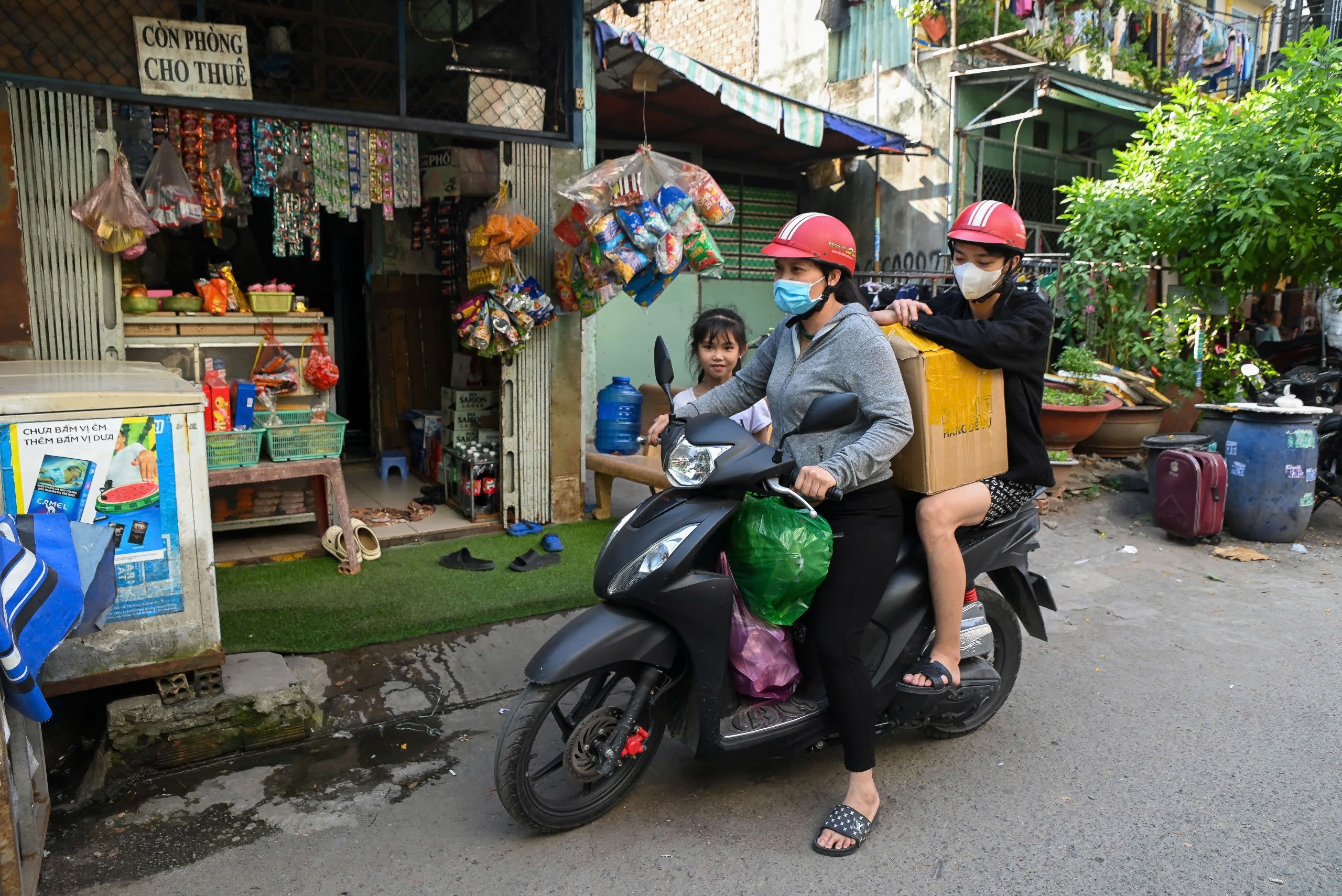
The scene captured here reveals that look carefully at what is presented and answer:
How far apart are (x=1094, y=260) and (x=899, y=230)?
95.2 inches

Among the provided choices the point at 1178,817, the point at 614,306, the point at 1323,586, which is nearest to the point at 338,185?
the point at 614,306

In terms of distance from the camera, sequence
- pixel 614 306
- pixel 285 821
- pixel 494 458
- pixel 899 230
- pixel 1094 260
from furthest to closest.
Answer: pixel 899 230 → pixel 614 306 → pixel 1094 260 → pixel 494 458 → pixel 285 821

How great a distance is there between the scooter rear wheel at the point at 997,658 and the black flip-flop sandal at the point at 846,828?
0.75 metres

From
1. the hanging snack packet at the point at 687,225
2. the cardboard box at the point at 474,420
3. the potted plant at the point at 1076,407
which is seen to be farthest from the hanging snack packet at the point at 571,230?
the potted plant at the point at 1076,407

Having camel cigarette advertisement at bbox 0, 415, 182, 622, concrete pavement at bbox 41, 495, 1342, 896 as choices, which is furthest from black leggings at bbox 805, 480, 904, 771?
camel cigarette advertisement at bbox 0, 415, 182, 622

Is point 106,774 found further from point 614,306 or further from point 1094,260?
point 1094,260

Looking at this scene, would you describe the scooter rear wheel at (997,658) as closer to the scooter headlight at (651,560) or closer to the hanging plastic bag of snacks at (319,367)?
the scooter headlight at (651,560)

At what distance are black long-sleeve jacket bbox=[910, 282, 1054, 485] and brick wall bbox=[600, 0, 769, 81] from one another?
10150 millimetres

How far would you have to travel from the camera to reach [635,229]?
5406 mm

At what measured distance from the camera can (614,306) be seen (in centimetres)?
966

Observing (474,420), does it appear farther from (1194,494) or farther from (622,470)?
(1194,494)

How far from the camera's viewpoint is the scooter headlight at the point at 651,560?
108 inches

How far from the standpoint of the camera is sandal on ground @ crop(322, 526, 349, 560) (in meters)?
5.49

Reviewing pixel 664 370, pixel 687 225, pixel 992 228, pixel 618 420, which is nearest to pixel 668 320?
pixel 618 420
